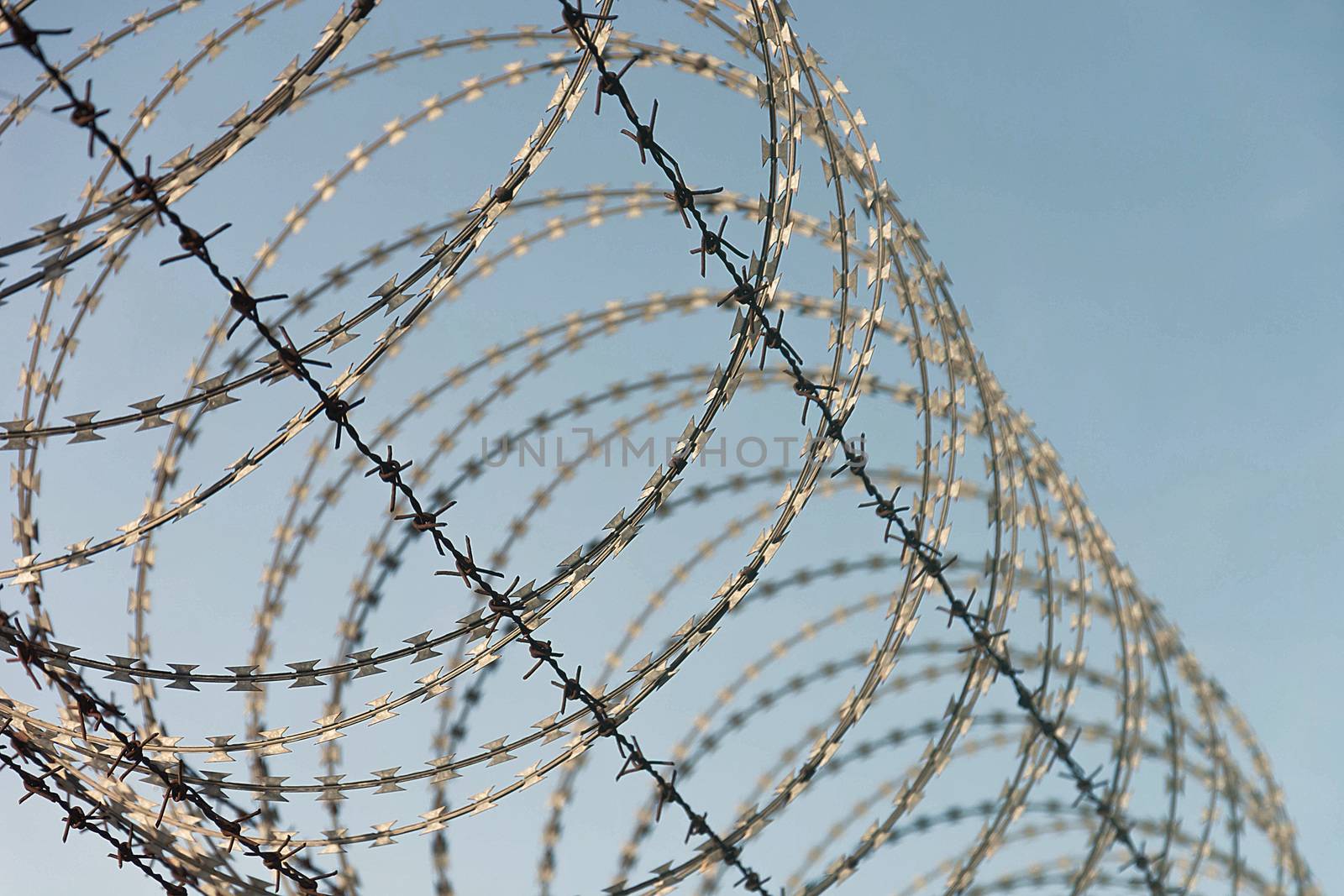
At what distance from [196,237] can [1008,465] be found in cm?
464

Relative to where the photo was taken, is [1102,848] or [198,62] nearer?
[198,62]

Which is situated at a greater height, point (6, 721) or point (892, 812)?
point (6, 721)

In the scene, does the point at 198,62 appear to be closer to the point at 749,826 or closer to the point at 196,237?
the point at 196,237

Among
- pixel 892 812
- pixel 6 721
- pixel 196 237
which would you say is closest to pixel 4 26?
pixel 196 237

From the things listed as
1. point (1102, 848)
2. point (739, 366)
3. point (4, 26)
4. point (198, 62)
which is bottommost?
point (1102, 848)

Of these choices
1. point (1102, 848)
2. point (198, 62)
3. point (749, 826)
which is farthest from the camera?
point (1102, 848)

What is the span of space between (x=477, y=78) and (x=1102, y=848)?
6.04 meters

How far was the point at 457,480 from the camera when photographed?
363 inches

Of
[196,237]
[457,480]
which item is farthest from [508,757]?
[457,480]

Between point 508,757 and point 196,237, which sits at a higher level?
point 196,237

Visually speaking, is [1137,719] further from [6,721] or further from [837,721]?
[6,721]

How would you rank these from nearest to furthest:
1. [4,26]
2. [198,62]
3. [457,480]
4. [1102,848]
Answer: [4,26], [198,62], [1102,848], [457,480]

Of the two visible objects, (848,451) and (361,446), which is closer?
(361,446)

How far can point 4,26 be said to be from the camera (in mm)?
4883
